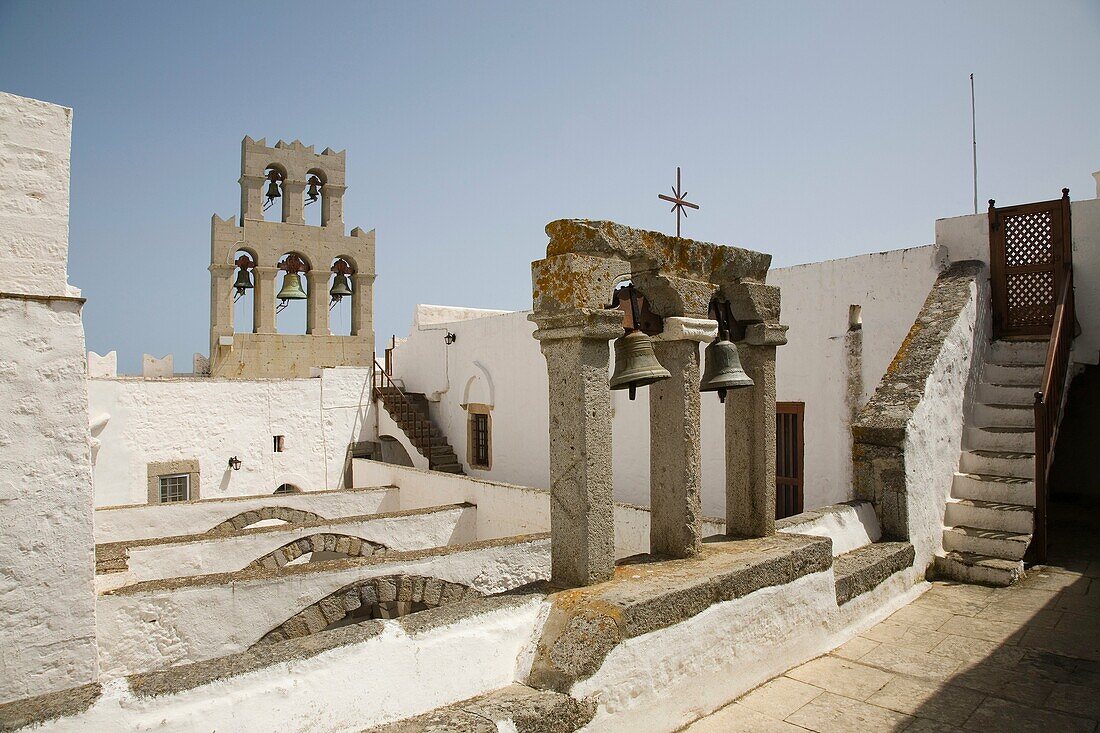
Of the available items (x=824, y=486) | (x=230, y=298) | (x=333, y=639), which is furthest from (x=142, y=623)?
(x=230, y=298)

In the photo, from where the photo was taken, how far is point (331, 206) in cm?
1508

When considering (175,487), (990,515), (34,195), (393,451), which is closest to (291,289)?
(393,451)

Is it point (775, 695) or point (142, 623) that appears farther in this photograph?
point (142, 623)

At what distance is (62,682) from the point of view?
387 cm

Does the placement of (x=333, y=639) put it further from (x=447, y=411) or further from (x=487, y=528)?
(x=447, y=411)

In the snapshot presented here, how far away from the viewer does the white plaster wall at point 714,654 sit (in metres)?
2.86

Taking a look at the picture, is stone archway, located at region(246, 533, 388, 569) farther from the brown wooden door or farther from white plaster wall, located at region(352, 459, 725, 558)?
the brown wooden door

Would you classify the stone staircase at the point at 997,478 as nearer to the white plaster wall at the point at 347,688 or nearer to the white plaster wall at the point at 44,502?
the white plaster wall at the point at 347,688

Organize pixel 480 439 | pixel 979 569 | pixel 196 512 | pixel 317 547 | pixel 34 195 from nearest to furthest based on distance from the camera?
pixel 34 195, pixel 979 569, pixel 317 547, pixel 196 512, pixel 480 439

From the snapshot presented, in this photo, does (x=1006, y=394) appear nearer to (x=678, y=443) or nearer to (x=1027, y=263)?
(x=1027, y=263)

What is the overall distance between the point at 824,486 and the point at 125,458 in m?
10.8

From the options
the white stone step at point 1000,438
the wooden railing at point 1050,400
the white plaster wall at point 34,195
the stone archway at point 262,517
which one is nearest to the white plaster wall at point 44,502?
the white plaster wall at point 34,195

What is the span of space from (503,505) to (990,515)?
5705mm

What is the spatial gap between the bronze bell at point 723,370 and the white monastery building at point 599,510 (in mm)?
18
